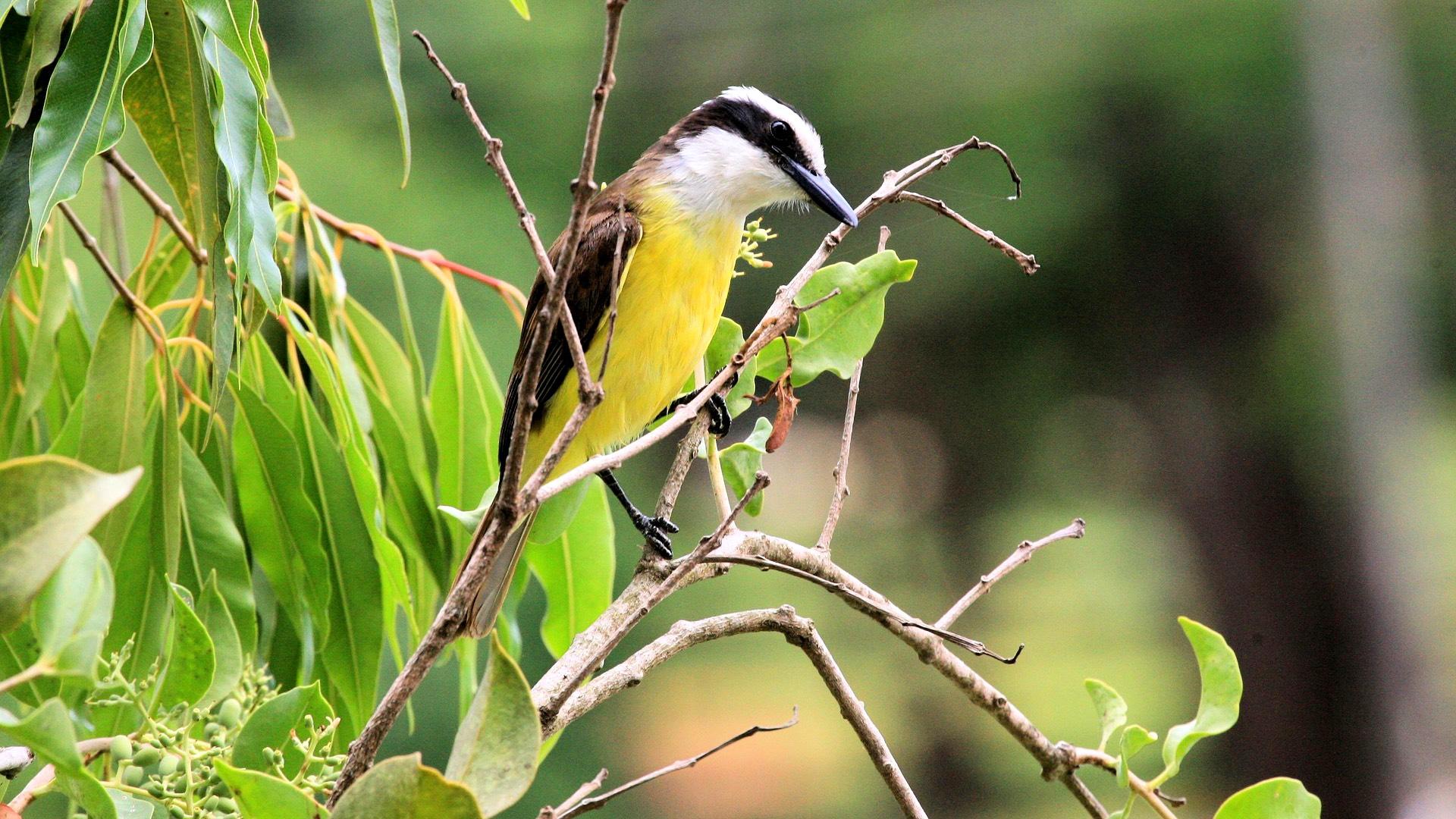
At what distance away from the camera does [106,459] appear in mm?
1426

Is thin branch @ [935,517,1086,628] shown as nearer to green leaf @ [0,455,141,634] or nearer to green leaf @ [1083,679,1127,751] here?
green leaf @ [1083,679,1127,751]

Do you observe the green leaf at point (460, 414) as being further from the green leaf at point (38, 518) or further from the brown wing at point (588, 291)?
the green leaf at point (38, 518)

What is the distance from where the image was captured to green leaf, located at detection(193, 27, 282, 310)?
1.07 metres

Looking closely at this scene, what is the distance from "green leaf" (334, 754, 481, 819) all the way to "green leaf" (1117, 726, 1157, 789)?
552 millimetres

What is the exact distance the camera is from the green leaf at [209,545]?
144cm

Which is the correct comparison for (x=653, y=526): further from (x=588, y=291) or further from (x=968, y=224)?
(x=588, y=291)

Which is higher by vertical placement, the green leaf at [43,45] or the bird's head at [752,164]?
the green leaf at [43,45]

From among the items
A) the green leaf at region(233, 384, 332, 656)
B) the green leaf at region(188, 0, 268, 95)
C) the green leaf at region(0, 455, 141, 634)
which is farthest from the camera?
the green leaf at region(233, 384, 332, 656)

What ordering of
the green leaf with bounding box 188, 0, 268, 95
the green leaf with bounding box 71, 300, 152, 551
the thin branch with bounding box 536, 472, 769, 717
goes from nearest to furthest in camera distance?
1. the thin branch with bounding box 536, 472, 769, 717
2. the green leaf with bounding box 188, 0, 268, 95
3. the green leaf with bounding box 71, 300, 152, 551

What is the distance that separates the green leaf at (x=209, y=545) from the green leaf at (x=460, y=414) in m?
0.32

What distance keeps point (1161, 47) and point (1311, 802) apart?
527 centimetres

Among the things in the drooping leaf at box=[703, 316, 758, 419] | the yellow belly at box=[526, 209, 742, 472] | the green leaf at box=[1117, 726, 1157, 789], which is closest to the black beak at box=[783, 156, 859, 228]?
the yellow belly at box=[526, 209, 742, 472]

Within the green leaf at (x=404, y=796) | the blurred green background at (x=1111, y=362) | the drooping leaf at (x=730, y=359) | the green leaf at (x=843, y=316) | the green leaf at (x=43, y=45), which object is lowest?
the blurred green background at (x=1111, y=362)

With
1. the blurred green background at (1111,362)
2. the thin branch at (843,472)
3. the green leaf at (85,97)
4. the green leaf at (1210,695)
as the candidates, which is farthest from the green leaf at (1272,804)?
the blurred green background at (1111,362)
